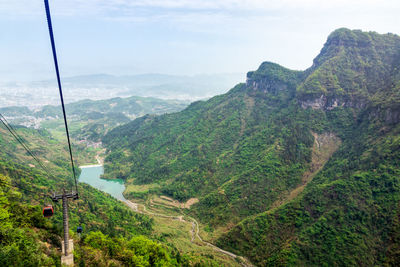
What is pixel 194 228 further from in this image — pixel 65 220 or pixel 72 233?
pixel 65 220

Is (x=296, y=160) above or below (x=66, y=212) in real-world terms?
below

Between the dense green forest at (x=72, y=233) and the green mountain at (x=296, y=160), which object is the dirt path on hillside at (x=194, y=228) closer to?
the green mountain at (x=296, y=160)

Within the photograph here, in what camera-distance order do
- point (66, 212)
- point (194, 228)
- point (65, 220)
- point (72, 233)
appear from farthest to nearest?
point (194, 228), point (72, 233), point (65, 220), point (66, 212)

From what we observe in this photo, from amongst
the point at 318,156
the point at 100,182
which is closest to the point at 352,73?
the point at 318,156

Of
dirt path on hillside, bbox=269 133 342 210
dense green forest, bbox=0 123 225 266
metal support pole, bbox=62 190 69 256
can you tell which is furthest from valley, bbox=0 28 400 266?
metal support pole, bbox=62 190 69 256

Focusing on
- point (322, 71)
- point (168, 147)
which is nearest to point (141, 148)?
point (168, 147)

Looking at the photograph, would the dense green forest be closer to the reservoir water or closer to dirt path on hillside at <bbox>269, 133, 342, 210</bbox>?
the reservoir water
